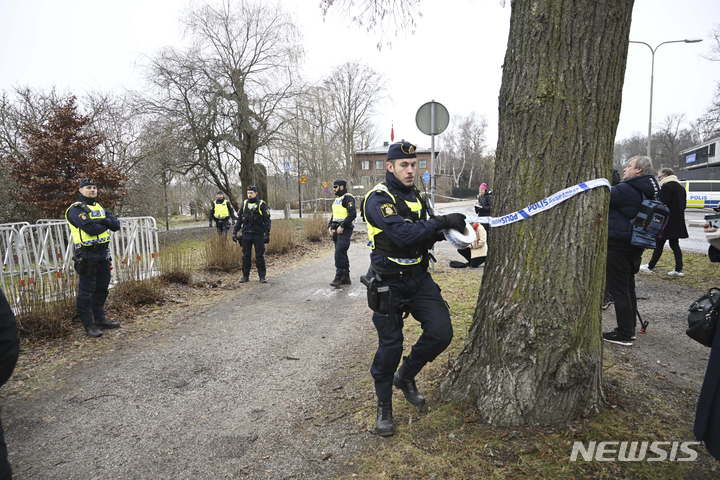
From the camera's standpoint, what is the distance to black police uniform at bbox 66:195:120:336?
5.17 metres

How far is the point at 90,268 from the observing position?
5.20 m

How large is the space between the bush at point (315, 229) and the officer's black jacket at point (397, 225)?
38.3 ft

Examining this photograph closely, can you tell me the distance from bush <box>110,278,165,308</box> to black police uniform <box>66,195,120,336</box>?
806 millimetres

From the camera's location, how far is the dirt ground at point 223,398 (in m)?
2.68

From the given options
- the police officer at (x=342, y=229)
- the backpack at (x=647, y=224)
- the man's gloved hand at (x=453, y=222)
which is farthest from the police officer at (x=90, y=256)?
the backpack at (x=647, y=224)

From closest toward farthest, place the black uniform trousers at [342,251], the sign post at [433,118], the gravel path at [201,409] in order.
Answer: the gravel path at [201,409] → the sign post at [433,118] → the black uniform trousers at [342,251]

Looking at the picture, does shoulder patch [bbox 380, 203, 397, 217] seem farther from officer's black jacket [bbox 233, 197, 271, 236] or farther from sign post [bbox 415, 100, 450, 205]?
officer's black jacket [bbox 233, 197, 271, 236]

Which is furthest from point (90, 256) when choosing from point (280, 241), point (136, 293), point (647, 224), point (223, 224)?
point (223, 224)

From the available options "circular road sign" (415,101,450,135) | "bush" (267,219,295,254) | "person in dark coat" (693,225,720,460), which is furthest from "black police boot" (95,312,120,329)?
"bush" (267,219,295,254)

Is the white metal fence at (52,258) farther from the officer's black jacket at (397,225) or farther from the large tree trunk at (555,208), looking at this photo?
the large tree trunk at (555,208)

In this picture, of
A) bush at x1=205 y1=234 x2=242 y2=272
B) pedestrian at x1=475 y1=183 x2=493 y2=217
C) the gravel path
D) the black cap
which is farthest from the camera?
pedestrian at x1=475 y1=183 x2=493 y2=217

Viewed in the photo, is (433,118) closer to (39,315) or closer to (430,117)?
(430,117)

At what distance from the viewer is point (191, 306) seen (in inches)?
263

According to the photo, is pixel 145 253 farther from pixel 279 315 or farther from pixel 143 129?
pixel 143 129
